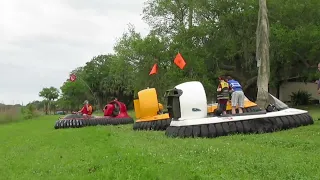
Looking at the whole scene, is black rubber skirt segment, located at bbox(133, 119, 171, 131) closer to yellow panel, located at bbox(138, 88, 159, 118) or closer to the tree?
yellow panel, located at bbox(138, 88, 159, 118)

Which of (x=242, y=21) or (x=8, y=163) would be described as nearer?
(x=8, y=163)

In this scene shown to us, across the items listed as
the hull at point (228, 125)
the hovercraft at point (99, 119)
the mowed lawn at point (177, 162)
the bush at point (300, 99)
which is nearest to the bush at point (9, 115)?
the hovercraft at point (99, 119)

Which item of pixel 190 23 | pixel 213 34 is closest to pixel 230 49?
pixel 213 34

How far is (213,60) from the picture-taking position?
1181 inches

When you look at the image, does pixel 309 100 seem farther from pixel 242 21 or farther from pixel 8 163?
pixel 8 163

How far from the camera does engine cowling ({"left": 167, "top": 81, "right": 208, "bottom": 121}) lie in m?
13.3

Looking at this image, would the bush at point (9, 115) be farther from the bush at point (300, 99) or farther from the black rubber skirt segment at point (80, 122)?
the bush at point (300, 99)

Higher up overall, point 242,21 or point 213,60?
point 242,21

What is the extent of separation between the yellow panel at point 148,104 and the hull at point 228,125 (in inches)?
153

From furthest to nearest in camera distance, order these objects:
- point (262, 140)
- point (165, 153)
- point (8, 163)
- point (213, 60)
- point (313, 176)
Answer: point (213, 60), point (262, 140), point (8, 163), point (165, 153), point (313, 176)

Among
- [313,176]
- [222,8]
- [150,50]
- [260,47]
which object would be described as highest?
[222,8]

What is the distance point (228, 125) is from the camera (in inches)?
495

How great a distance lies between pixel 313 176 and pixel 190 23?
25215 millimetres

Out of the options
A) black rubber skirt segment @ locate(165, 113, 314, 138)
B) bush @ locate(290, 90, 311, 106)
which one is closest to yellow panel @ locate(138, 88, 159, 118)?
black rubber skirt segment @ locate(165, 113, 314, 138)
